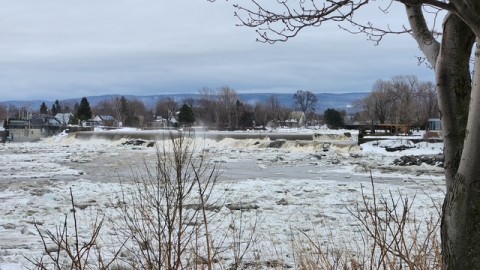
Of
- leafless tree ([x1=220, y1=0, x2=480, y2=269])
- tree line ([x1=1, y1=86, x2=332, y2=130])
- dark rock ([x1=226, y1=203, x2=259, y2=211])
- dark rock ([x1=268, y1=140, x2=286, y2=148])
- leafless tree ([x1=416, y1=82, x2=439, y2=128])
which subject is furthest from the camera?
tree line ([x1=1, y1=86, x2=332, y2=130])

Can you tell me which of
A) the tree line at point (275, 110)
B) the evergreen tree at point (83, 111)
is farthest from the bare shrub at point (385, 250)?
the evergreen tree at point (83, 111)

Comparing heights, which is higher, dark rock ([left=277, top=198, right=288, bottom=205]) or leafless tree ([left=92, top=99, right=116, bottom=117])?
leafless tree ([left=92, top=99, right=116, bottom=117])

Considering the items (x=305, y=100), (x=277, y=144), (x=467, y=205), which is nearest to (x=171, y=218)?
(x=467, y=205)

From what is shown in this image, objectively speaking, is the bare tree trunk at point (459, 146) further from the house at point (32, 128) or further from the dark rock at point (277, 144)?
the house at point (32, 128)

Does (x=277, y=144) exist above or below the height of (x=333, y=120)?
below

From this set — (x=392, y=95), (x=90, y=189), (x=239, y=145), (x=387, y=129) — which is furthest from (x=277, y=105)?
(x=90, y=189)

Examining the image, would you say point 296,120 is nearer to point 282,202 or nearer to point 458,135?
point 282,202

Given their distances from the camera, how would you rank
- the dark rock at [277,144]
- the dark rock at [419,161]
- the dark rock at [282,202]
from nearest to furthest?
the dark rock at [282,202], the dark rock at [419,161], the dark rock at [277,144]

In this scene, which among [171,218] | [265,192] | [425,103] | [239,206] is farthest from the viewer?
[425,103]

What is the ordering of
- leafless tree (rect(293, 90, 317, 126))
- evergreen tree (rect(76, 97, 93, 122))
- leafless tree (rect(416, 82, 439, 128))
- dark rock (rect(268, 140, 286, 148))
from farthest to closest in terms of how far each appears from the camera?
leafless tree (rect(293, 90, 317, 126)) < evergreen tree (rect(76, 97, 93, 122)) < leafless tree (rect(416, 82, 439, 128)) < dark rock (rect(268, 140, 286, 148))

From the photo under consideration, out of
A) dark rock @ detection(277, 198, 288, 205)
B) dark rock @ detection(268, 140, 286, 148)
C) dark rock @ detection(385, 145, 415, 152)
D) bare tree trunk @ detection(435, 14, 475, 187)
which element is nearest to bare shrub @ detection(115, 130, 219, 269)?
bare tree trunk @ detection(435, 14, 475, 187)

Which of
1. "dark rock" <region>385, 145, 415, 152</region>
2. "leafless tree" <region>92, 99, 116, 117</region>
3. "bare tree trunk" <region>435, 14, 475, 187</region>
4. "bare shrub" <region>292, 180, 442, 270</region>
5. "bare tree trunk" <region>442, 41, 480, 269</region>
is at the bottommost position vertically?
"dark rock" <region>385, 145, 415, 152</region>

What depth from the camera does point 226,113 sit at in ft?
368

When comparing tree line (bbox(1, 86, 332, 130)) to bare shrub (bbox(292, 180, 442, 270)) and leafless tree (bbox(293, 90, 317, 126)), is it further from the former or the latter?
bare shrub (bbox(292, 180, 442, 270))
